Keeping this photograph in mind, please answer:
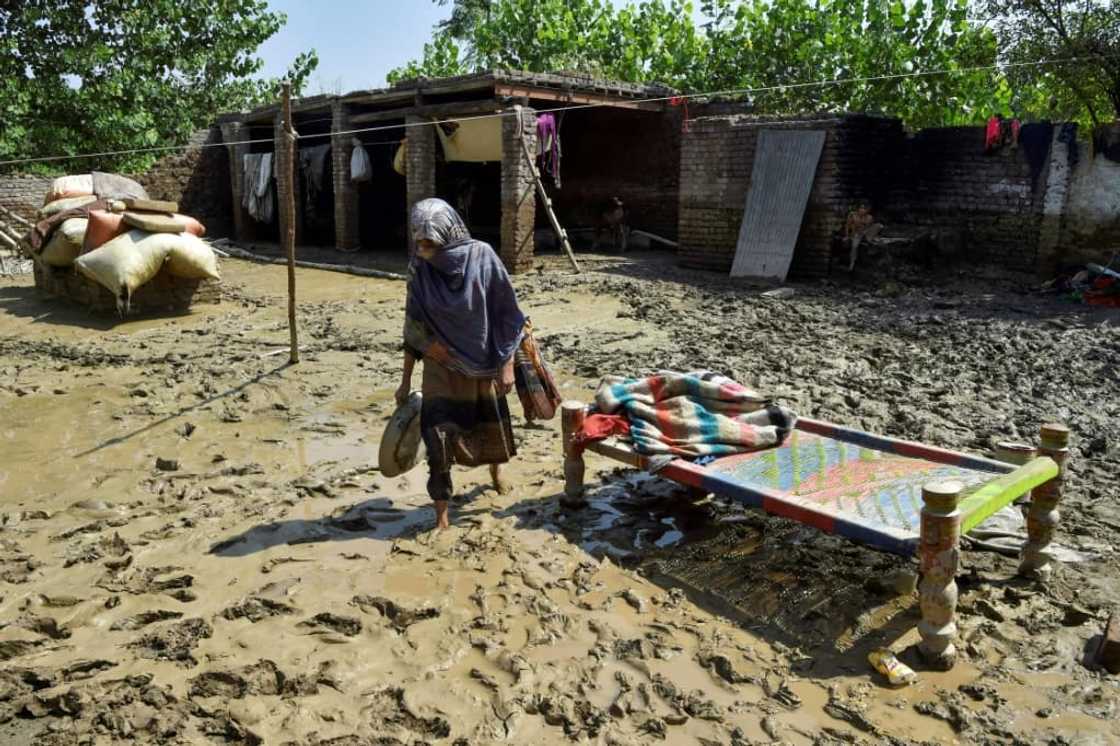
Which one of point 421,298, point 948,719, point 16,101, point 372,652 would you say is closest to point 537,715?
point 372,652

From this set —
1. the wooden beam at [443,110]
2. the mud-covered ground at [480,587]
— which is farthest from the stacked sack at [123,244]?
the wooden beam at [443,110]

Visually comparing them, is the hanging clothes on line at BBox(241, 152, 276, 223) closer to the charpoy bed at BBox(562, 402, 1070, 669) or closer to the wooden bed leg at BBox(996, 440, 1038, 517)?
the charpoy bed at BBox(562, 402, 1070, 669)

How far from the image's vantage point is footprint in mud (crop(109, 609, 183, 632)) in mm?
3240

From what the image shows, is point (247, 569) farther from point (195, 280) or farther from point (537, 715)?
point (195, 280)

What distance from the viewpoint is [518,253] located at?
1227 cm

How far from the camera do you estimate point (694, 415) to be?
4.26 meters

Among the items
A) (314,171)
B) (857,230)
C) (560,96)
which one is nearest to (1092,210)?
(857,230)

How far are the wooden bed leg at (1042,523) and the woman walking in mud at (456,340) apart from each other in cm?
232

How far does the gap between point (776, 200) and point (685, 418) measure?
750 centimetres

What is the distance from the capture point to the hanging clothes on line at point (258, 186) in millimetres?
17078

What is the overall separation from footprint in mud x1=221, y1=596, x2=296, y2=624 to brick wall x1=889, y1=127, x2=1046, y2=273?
393 inches

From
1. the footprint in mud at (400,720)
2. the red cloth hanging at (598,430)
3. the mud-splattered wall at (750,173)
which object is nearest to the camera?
the footprint in mud at (400,720)

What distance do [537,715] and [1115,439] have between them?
432cm

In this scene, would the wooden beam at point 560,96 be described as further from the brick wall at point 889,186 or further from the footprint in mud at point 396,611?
the footprint in mud at point 396,611
